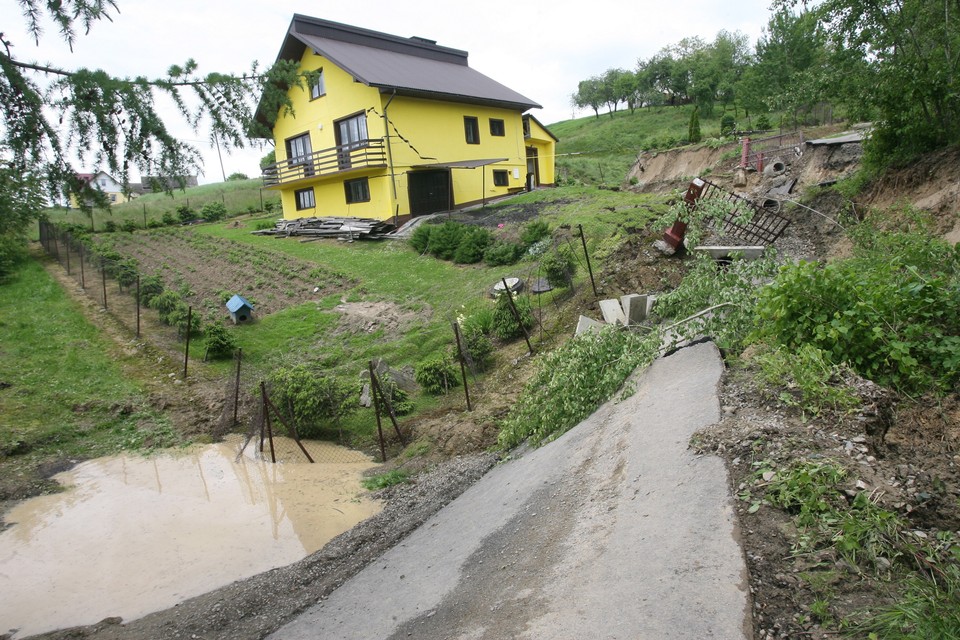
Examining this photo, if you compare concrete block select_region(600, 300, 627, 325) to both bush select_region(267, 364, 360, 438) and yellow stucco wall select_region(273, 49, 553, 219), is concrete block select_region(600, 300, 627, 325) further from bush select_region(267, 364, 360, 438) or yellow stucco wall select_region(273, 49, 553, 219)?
yellow stucco wall select_region(273, 49, 553, 219)

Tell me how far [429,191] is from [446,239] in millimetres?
7723

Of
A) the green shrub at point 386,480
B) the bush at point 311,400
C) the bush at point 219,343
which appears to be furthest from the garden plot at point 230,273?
the green shrub at point 386,480

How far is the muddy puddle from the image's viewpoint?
6.48 meters

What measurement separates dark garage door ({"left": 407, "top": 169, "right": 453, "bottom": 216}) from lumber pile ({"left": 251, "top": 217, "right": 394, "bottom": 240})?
79.0 inches

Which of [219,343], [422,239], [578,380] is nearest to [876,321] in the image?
[578,380]

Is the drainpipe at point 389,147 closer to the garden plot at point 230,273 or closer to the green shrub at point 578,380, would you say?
the garden plot at point 230,273

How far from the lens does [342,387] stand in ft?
35.6

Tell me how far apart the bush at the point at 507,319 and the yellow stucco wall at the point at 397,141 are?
14339mm

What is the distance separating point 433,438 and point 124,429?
661 cm

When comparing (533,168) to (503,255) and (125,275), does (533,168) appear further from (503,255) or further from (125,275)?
(125,275)

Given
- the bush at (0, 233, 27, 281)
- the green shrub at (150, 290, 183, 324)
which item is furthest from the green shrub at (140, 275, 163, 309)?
the bush at (0, 233, 27, 281)

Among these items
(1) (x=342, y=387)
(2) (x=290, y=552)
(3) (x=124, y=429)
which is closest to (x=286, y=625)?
(2) (x=290, y=552)

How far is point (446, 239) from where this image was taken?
808 inches

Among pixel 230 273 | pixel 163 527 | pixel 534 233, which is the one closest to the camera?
pixel 163 527
